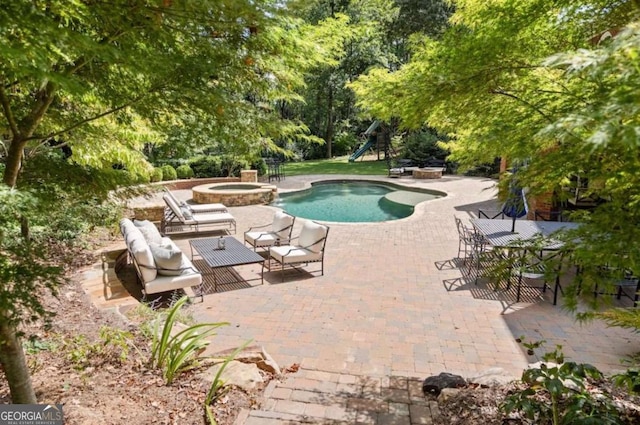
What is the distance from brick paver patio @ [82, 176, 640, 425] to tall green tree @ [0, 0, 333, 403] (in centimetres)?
171

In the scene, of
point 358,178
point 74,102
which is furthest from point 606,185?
point 358,178

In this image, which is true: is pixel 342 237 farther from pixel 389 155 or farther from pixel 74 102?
pixel 389 155

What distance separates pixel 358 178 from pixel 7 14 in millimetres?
20763

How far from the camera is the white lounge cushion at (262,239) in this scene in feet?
26.5

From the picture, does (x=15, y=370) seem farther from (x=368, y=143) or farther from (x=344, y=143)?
(x=344, y=143)

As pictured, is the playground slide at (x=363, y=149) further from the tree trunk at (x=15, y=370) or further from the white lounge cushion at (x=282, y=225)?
the tree trunk at (x=15, y=370)

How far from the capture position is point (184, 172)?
64.1 ft

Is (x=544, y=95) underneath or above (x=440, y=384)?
above

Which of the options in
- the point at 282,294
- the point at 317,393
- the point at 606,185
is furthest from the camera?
the point at 282,294

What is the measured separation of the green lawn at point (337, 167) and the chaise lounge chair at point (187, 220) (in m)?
13.8

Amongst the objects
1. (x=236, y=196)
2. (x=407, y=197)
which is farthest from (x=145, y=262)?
(x=407, y=197)

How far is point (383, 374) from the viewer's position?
4004 mm

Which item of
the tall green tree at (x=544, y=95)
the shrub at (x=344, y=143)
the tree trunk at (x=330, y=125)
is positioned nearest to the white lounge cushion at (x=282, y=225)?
the tall green tree at (x=544, y=95)

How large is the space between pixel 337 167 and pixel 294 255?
20.6 m
